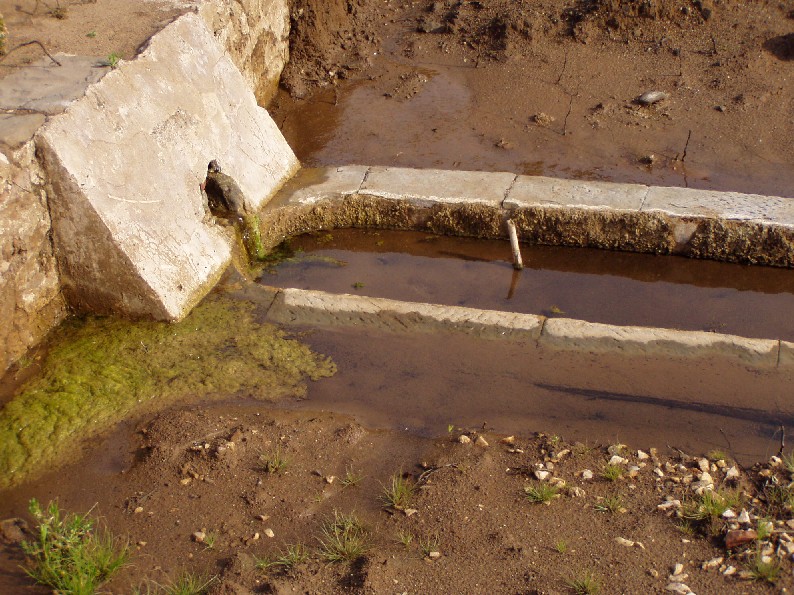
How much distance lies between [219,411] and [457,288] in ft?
5.59

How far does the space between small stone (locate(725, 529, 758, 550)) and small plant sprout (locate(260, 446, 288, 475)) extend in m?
1.72

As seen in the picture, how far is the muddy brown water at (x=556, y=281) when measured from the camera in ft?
14.5

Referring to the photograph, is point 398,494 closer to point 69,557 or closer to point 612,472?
point 612,472

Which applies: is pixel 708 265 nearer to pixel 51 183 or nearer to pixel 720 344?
pixel 720 344

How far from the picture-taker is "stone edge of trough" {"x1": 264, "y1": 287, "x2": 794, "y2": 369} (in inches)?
149

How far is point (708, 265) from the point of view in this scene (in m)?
4.79

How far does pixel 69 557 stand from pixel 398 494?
1.20m

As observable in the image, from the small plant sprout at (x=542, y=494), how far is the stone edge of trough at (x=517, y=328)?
99 cm

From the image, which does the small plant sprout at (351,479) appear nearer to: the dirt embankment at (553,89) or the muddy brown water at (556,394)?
the muddy brown water at (556,394)

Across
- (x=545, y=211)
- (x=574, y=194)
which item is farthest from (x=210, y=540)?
(x=574, y=194)

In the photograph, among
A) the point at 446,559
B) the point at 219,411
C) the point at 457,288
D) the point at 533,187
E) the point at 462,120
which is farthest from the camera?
the point at 462,120

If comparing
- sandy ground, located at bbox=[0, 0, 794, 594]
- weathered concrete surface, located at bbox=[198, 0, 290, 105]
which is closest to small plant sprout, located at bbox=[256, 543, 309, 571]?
sandy ground, located at bbox=[0, 0, 794, 594]

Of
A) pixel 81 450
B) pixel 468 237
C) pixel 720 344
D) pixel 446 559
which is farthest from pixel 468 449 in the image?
pixel 468 237

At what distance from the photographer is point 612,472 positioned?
3121 mm
